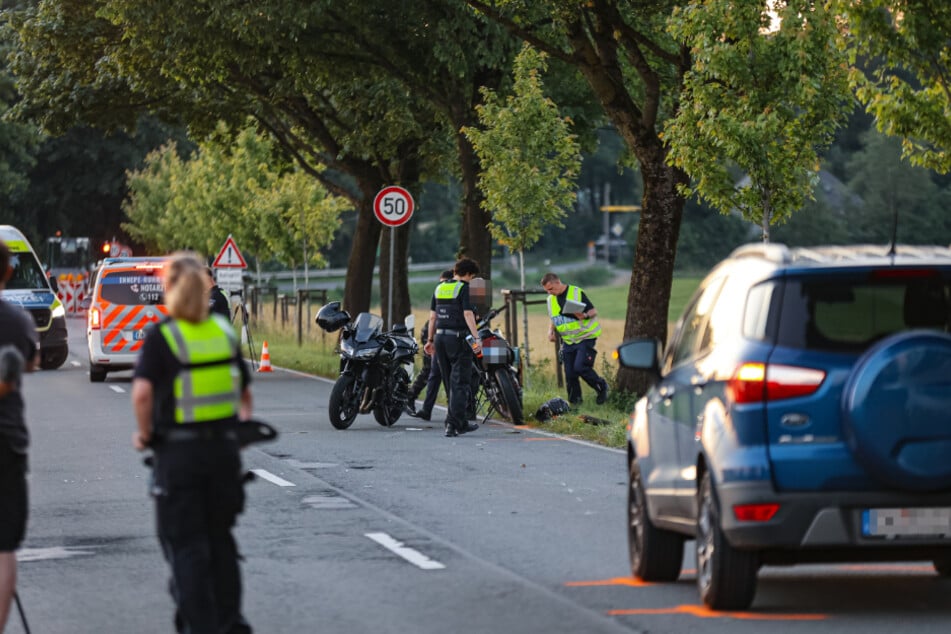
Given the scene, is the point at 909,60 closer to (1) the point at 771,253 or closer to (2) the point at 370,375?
(1) the point at 771,253

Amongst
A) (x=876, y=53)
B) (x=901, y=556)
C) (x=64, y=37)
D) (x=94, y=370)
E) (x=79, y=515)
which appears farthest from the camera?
(x=64, y=37)

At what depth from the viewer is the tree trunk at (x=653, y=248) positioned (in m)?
23.2

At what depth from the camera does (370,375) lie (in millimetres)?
20219

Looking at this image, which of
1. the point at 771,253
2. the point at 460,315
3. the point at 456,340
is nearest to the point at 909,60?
the point at 460,315

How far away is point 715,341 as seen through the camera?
853 cm

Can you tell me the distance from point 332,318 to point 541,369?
8365mm

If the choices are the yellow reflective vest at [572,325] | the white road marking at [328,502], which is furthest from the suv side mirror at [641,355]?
the yellow reflective vest at [572,325]

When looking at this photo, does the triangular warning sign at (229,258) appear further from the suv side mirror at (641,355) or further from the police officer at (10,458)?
the police officer at (10,458)

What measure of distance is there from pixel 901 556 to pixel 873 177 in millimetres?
97613

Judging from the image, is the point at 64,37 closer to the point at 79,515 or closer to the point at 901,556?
the point at 79,515

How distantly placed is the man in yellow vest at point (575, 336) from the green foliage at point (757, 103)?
3.64 m

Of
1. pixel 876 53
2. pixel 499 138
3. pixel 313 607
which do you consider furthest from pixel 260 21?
pixel 313 607

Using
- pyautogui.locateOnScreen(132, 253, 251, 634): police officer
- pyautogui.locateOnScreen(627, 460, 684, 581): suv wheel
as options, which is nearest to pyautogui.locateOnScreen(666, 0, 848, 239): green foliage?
pyautogui.locateOnScreen(627, 460, 684, 581): suv wheel

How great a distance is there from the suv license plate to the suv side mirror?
1.62 metres
